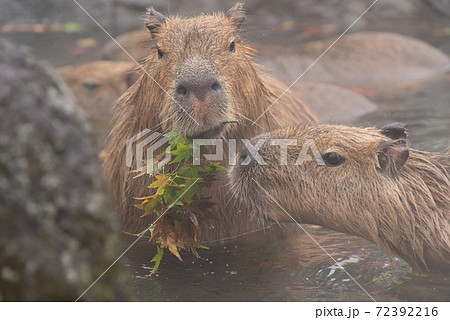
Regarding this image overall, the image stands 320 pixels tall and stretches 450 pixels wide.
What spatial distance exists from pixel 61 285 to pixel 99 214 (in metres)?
0.22

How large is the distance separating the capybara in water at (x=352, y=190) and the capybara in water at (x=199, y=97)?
11.5 inches

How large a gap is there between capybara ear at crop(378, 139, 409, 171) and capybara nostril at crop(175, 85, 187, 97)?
36.2 inches

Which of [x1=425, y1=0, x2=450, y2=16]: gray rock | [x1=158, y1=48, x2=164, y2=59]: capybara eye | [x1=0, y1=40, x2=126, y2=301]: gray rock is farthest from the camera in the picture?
[x1=425, y1=0, x2=450, y2=16]: gray rock

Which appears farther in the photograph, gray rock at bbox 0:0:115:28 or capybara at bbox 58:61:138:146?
gray rock at bbox 0:0:115:28

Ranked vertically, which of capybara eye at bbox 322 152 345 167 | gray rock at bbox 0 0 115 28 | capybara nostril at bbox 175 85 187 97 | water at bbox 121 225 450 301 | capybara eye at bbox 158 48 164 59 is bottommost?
water at bbox 121 225 450 301

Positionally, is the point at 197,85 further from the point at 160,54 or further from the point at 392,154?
the point at 392,154

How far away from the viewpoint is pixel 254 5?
9648 millimetres

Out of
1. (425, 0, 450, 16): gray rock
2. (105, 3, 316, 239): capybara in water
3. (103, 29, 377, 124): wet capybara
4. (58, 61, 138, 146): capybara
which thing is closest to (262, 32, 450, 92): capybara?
(103, 29, 377, 124): wet capybara

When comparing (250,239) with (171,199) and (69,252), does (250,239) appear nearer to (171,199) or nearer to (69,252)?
(171,199)

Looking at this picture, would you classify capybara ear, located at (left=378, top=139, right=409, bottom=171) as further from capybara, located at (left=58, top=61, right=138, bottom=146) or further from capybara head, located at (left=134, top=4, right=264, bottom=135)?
capybara, located at (left=58, top=61, right=138, bottom=146)

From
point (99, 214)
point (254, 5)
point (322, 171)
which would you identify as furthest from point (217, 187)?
point (254, 5)

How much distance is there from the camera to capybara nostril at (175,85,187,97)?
10.4ft

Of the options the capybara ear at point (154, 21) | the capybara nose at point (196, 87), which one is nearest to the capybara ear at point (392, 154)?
the capybara nose at point (196, 87)

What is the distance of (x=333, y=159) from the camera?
329 cm
